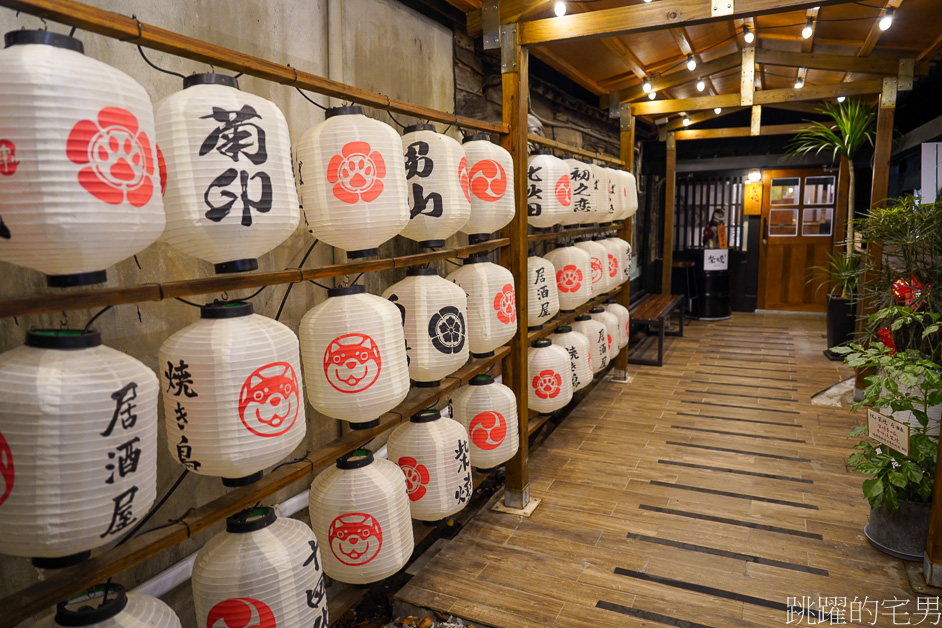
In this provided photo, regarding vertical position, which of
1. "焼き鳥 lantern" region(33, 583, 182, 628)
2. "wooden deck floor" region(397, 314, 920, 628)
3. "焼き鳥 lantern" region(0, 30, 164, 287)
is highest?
"焼き鳥 lantern" region(0, 30, 164, 287)

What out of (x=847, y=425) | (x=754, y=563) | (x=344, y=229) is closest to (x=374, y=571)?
(x=344, y=229)

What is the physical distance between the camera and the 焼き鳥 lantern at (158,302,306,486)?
4.95ft

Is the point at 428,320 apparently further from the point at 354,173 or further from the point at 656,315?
the point at 656,315

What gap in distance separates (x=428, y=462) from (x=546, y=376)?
1.38 meters

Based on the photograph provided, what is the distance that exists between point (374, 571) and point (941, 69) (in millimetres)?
6091

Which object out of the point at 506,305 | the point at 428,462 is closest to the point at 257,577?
the point at 428,462

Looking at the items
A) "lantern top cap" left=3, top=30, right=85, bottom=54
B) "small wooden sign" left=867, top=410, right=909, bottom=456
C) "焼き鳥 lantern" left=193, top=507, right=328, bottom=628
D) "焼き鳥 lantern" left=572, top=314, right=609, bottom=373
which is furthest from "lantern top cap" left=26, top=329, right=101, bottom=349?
"焼き鳥 lantern" left=572, top=314, right=609, bottom=373

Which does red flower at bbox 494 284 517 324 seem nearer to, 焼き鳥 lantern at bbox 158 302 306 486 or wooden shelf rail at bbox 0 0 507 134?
wooden shelf rail at bbox 0 0 507 134

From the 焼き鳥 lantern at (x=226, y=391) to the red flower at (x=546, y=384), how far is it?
226 centimetres

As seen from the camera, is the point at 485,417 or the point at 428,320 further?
the point at 485,417

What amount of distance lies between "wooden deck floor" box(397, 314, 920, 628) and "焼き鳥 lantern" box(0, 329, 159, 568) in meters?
1.66

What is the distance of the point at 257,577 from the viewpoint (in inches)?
64.5

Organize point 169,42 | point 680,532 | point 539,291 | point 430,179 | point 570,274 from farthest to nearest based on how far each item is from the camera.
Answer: point 570,274 < point 539,291 < point 680,532 < point 430,179 < point 169,42

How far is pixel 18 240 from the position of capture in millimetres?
1097
